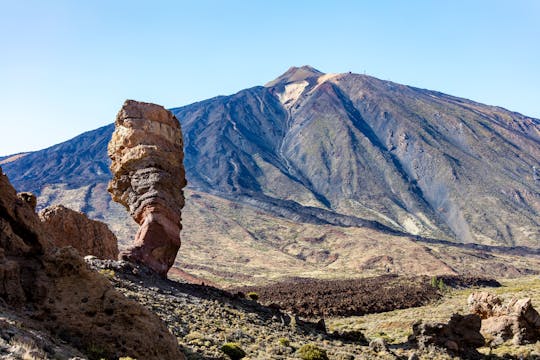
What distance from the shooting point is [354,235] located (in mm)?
129125

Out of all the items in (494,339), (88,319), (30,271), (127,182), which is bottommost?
(494,339)

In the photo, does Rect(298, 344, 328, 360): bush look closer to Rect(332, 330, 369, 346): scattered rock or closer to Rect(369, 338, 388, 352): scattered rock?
Rect(369, 338, 388, 352): scattered rock

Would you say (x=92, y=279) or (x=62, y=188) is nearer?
(x=92, y=279)

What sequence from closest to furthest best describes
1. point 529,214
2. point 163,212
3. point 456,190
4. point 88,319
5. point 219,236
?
point 88,319
point 163,212
point 219,236
point 529,214
point 456,190

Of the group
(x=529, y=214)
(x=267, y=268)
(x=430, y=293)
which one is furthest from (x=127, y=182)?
(x=529, y=214)

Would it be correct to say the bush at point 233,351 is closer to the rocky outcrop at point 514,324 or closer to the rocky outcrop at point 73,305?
the rocky outcrop at point 73,305

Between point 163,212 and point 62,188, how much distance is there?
152 meters

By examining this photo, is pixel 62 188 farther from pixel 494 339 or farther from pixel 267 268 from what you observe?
pixel 494 339

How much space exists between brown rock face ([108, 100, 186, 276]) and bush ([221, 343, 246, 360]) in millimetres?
11352

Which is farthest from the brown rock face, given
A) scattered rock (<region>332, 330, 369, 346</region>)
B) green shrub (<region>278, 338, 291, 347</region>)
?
scattered rock (<region>332, 330, 369, 346</region>)

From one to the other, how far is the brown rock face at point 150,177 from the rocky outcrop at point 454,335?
13.7 metres

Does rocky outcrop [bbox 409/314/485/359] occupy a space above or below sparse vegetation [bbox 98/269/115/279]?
below

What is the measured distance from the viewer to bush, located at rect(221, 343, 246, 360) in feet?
57.5

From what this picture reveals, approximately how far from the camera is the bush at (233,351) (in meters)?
17.5
